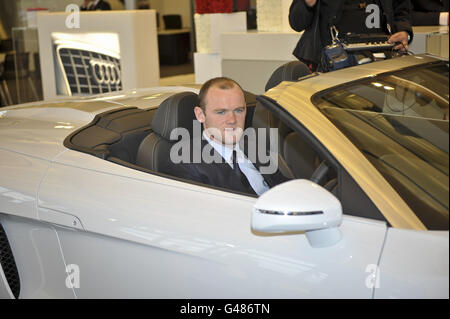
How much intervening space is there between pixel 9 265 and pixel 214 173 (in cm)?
79

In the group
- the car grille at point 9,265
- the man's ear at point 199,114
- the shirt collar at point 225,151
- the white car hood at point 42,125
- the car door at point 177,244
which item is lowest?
the car grille at point 9,265

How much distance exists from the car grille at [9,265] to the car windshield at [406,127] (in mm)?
1190

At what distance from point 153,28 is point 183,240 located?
7.21 m

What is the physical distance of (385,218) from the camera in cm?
151

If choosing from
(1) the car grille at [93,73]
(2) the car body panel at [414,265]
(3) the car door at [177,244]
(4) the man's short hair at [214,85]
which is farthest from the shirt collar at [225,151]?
(1) the car grille at [93,73]

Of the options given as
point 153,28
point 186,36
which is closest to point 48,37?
point 153,28

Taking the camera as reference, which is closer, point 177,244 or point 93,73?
point 177,244

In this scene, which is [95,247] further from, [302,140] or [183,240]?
[302,140]

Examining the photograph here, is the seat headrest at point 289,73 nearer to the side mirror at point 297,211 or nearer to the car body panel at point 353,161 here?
the car body panel at point 353,161

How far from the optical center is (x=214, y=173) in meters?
2.10

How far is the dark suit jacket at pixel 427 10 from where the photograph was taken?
6.12 m

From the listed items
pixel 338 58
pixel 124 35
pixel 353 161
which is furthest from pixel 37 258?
pixel 124 35

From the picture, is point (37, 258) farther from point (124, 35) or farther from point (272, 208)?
point (124, 35)

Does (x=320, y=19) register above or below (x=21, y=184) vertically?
above
